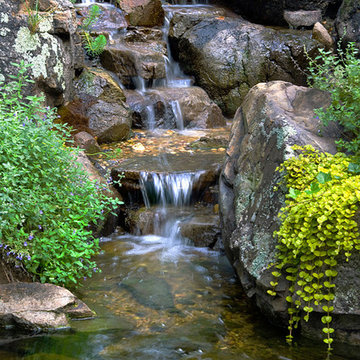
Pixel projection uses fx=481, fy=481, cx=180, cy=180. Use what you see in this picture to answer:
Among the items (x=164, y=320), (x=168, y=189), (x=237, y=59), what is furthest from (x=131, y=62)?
(x=164, y=320)

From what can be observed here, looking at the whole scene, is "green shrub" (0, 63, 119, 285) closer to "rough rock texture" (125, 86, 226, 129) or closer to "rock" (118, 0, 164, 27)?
"rough rock texture" (125, 86, 226, 129)

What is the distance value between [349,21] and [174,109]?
495cm

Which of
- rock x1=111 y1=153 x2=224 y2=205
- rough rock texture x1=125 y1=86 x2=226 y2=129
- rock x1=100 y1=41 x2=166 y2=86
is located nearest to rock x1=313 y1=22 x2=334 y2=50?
rough rock texture x1=125 y1=86 x2=226 y2=129

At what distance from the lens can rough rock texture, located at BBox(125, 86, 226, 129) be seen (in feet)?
30.6

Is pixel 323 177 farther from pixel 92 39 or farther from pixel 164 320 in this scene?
pixel 92 39

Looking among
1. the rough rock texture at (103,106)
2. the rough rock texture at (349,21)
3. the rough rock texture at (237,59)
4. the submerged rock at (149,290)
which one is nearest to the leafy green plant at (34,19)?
the rough rock texture at (103,106)

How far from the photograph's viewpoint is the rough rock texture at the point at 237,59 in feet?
35.6

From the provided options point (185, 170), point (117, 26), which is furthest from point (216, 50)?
point (185, 170)

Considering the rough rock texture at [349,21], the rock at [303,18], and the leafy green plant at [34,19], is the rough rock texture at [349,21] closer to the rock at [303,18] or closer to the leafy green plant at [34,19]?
the rock at [303,18]

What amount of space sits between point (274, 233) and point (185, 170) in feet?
11.0

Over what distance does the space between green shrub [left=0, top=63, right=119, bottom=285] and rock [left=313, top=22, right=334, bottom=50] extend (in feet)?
27.4

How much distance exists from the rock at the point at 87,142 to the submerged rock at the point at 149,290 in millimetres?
2848

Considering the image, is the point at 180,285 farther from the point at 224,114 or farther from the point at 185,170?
the point at 224,114

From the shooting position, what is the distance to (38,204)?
12.8 feet
